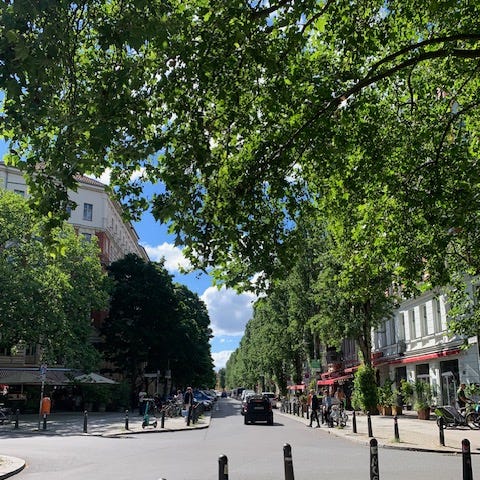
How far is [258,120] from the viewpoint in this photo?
1132 cm

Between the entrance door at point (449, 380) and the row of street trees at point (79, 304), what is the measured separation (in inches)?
875

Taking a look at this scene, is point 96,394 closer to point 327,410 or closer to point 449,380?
point 327,410

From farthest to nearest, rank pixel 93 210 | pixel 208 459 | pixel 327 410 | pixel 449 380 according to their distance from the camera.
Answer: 1. pixel 93 210
2. pixel 449 380
3. pixel 327 410
4. pixel 208 459

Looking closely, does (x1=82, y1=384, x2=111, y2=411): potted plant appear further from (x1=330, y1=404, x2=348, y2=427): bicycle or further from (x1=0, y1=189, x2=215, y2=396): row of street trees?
(x1=330, y1=404, x2=348, y2=427): bicycle

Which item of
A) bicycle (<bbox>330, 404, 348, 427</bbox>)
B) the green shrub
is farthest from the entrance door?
bicycle (<bbox>330, 404, 348, 427</bbox>)

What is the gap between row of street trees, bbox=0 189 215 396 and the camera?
39281mm

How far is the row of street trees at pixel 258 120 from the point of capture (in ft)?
26.5

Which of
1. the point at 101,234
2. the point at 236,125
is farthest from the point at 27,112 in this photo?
the point at 101,234

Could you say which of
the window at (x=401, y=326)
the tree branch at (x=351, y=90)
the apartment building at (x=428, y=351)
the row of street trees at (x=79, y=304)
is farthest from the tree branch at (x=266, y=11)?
the window at (x=401, y=326)

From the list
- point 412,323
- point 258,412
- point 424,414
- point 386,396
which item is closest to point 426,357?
point 386,396

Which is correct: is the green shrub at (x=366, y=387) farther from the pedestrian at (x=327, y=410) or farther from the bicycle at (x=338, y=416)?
the bicycle at (x=338, y=416)

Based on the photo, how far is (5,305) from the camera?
38.2m

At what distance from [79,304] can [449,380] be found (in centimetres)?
2564

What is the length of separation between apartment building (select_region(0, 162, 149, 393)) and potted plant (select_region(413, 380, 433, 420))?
23029mm
